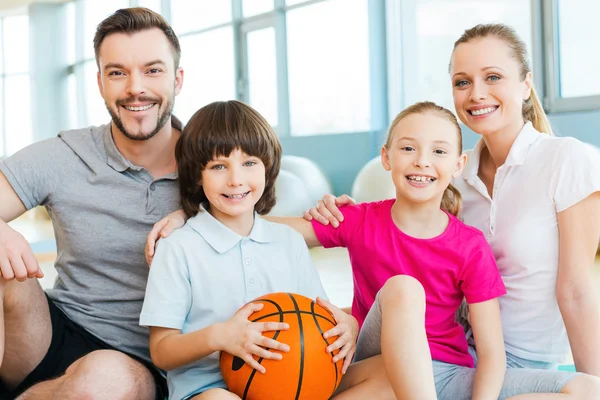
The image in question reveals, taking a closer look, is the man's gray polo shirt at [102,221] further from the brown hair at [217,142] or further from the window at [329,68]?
the window at [329,68]

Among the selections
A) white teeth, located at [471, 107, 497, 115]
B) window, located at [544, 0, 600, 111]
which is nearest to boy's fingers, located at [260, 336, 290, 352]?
white teeth, located at [471, 107, 497, 115]

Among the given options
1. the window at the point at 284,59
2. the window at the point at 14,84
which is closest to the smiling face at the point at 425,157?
the window at the point at 284,59

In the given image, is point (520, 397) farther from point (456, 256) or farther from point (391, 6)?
point (391, 6)

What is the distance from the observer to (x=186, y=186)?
185 centimetres

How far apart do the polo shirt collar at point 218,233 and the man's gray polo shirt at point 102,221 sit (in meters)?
0.21

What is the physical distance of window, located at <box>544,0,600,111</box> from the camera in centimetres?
534

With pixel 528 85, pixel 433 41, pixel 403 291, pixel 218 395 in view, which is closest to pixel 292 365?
pixel 218 395

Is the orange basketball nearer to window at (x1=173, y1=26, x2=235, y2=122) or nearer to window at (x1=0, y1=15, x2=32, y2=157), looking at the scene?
window at (x1=173, y1=26, x2=235, y2=122)

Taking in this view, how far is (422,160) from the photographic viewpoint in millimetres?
1749

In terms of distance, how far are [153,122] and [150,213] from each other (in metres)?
0.26

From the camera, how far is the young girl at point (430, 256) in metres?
1.67

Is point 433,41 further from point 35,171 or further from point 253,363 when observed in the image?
point 253,363

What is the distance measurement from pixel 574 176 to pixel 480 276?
0.36 meters

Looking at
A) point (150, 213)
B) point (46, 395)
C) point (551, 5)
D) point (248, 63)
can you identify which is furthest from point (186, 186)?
point (248, 63)
